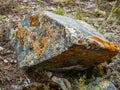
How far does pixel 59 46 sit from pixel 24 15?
2640 mm

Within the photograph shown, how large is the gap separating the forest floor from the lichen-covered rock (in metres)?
0.17

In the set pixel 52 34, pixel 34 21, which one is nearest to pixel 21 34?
pixel 34 21

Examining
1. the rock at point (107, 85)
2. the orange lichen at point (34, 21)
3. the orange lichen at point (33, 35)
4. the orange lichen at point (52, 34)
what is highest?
the orange lichen at point (34, 21)

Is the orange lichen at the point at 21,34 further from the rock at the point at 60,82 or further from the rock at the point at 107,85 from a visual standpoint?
the rock at the point at 107,85

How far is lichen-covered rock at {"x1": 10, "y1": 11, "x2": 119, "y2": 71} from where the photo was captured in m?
4.32

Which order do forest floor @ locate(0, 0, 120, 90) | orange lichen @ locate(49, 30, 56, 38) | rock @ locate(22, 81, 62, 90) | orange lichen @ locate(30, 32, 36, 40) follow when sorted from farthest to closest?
orange lichen @ locate(30, 32, 36, 40) < forest floor @ locate(0, 0, 120, 90) < orange lichen @ locate(49, 30, 56, 38) < rock @ locate(22, 81, 62, 90)

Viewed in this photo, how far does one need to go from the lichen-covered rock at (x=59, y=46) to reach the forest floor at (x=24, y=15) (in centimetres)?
17

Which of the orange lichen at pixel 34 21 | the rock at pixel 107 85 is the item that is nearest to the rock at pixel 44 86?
the rock at pixel 107 85

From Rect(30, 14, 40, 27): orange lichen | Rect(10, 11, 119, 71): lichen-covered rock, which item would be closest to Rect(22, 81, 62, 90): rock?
Rect(10, 11, 119, 71): lichen-covered rock

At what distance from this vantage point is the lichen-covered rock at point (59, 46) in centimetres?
432

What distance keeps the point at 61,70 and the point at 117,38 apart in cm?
203

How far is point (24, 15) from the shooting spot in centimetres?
682

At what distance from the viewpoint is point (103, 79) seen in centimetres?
483

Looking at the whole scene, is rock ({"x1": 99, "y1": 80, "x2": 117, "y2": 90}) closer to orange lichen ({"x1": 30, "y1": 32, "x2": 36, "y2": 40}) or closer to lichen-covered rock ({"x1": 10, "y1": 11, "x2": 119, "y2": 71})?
lichen-covered rock ({"x1": 10, "y1": 11, "x2": 119, "y2": 71})
